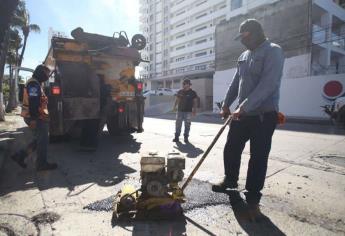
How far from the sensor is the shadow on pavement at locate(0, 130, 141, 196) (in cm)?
429

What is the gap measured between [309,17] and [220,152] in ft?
76.6

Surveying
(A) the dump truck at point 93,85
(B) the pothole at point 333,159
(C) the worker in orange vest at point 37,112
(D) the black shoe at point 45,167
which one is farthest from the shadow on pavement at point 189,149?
(C) the worker in orange vest at point 37,112

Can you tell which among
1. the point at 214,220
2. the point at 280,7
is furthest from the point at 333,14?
the point at 214,220

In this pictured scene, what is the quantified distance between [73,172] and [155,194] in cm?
246

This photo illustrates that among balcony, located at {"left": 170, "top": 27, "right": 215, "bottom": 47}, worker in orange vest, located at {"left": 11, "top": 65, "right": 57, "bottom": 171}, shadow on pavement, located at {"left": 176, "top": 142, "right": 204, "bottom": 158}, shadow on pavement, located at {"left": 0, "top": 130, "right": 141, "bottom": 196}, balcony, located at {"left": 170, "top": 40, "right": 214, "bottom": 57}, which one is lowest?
shadow on pavement, located at {"left": 0, "top": 130, "right": 141, "bottom": 196}

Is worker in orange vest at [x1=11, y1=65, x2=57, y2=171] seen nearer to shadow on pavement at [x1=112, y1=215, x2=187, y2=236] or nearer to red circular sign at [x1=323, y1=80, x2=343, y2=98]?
shadow on pavement at [x1=112, y1=215, x2=187, y2=236]

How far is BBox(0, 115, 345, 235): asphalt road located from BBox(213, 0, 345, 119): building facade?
15.4 metres

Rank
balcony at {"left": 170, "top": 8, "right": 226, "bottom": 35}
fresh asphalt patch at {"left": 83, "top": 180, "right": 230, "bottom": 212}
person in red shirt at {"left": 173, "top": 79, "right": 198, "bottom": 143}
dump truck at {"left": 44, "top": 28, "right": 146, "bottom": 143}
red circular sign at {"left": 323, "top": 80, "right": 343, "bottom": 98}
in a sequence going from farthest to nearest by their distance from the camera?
balcony at {"left": 170, "top": 8, "right": 226, "bottom": 35}, red circular sign at {"left": 323, "top": 80, "right": 343, "bottom": 98}, person in red shirt at {"left": 173, "top": 79, "right": 198, "bottom": 143}, dump truck at {"left": 44, "top": 28, "right": 146, "bottom": 143}, fresh asphalt patch at {"left": 83, "top": 180, "right": 230, "bottom": 212}

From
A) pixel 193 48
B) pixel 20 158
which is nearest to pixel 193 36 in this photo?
pixel 193 48

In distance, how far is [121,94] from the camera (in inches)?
338

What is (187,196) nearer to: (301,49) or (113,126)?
(113,126)

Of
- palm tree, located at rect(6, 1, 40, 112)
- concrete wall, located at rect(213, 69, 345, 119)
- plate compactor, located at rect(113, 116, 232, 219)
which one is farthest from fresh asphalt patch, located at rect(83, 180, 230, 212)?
palm tree, located at rect(6, 1, 40, 112)

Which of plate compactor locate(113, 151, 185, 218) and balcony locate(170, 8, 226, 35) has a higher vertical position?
balcony locate(170, 8, 226, 35)

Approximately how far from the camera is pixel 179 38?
6962cm
